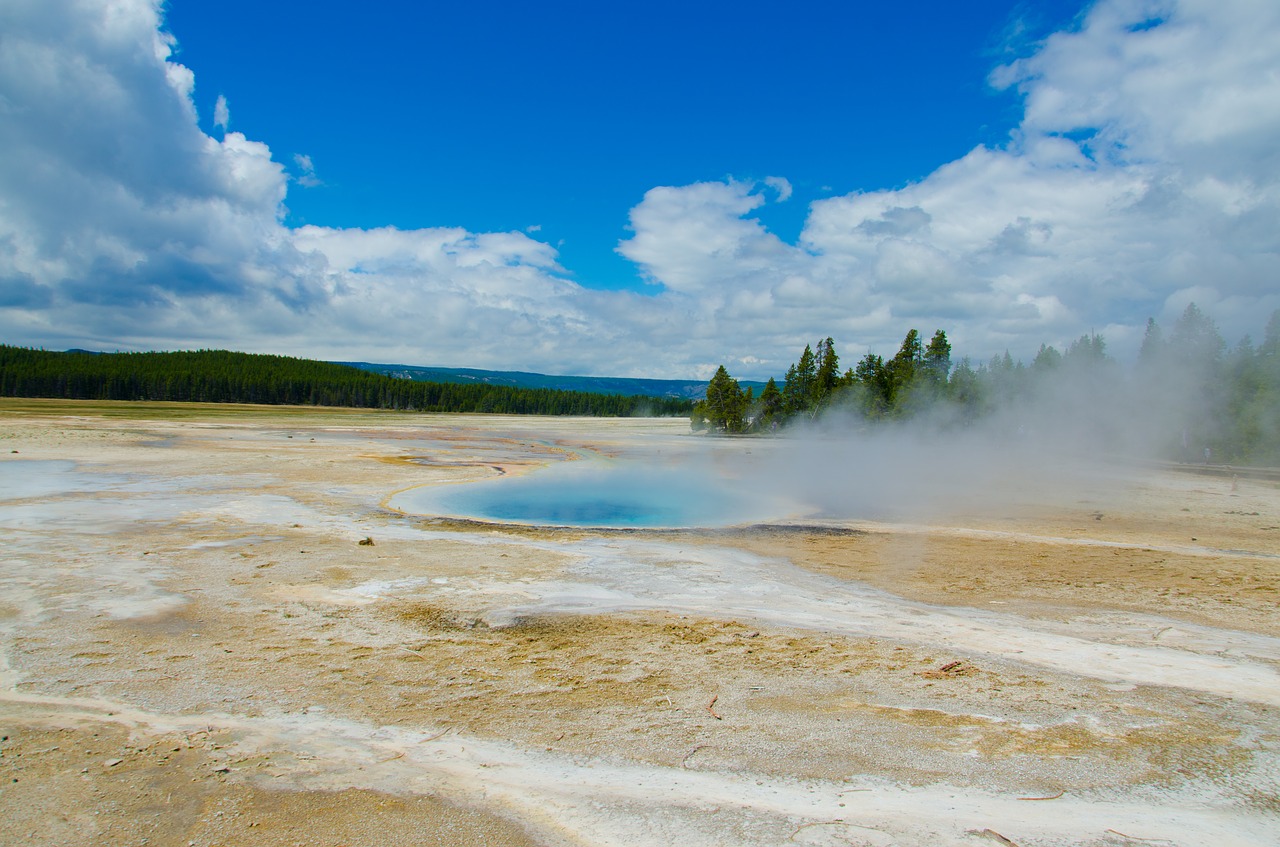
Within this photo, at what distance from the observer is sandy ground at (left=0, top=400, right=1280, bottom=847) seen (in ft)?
12.6

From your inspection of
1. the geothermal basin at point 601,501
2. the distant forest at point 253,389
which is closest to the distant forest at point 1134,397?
the geothermal basin at point 601,501

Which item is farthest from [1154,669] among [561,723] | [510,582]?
[510,582]

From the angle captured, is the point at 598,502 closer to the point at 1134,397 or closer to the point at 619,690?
the point at 619,690

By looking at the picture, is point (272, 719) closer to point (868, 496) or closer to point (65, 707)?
point (65, 707)

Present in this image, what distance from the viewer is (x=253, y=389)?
117 metres

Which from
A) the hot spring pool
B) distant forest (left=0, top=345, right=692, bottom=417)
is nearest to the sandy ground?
the hot spring pool

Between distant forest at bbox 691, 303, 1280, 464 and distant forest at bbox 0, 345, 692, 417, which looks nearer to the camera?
distant forest at bbox 691, 303, 1280, 464

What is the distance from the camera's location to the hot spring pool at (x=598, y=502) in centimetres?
1498

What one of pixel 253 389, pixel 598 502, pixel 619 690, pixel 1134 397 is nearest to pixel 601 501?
pixel 598 502

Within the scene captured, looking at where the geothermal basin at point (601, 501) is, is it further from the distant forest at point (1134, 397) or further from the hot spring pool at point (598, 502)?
the distant forest at point (1134, 397)

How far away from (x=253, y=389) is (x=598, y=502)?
389 ft

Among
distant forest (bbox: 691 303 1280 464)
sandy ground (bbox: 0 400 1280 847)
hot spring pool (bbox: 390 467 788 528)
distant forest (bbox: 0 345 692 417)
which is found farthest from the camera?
distant forest (bbox: 0 345 692 417)

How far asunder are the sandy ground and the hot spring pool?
2.75 m

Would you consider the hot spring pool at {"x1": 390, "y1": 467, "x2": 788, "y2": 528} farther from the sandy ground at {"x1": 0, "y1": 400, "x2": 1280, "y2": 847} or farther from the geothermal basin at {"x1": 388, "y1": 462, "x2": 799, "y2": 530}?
the sandy ground at {"x1": 0, "y1": 400, "x2": 1280, "y2": 847}
